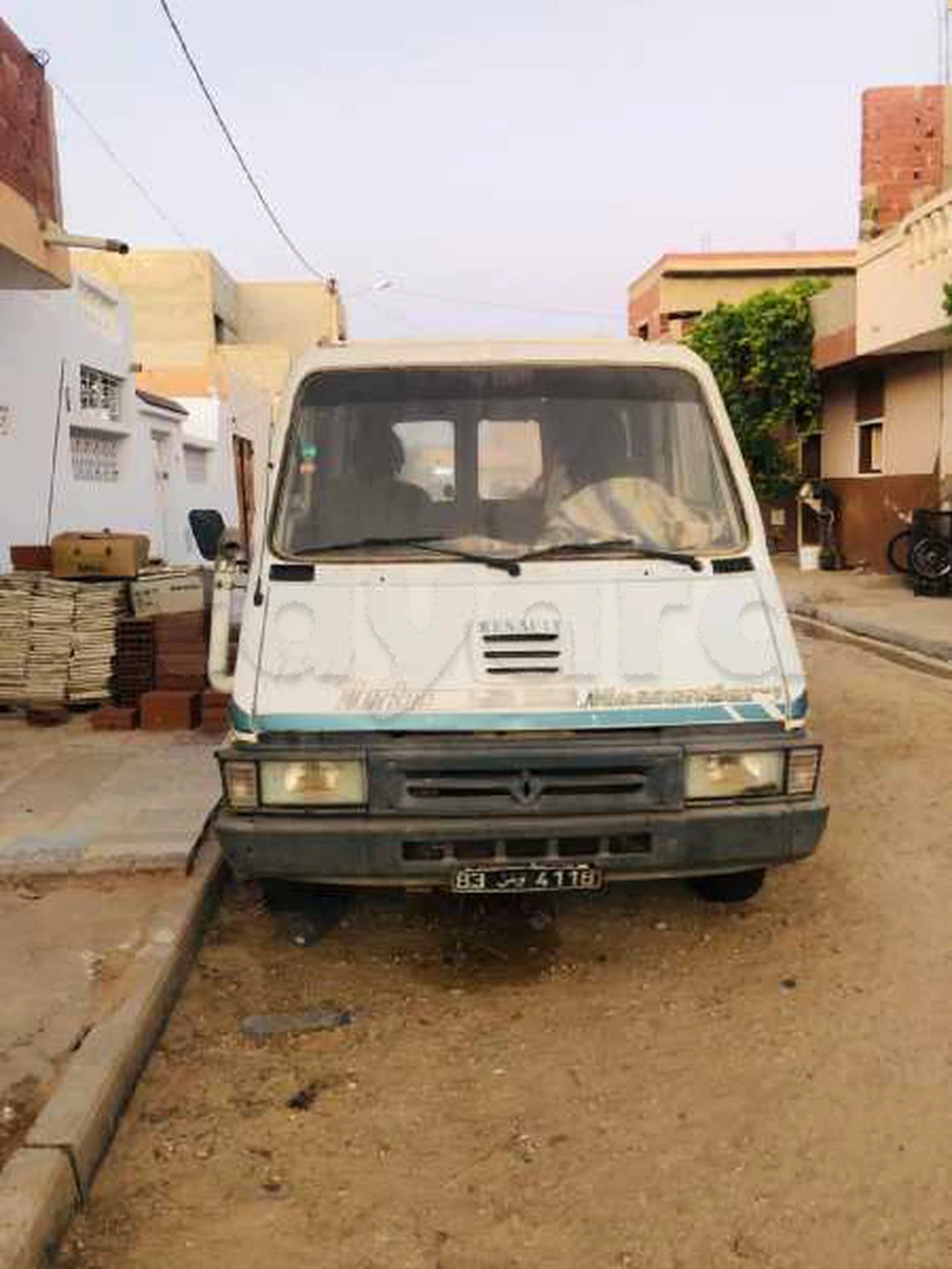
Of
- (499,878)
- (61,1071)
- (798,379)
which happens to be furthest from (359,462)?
(798,379)

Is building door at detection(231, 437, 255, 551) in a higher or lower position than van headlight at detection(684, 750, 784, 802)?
higher

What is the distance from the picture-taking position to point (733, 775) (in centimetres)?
352

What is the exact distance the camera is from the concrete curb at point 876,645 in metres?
9.65

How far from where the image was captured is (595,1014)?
3576 mm

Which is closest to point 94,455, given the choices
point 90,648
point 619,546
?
point 90,648

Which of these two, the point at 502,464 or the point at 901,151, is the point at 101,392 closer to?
the point at 502,464

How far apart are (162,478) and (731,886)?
1383 cm

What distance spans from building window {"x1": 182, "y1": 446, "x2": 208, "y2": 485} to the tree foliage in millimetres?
8652

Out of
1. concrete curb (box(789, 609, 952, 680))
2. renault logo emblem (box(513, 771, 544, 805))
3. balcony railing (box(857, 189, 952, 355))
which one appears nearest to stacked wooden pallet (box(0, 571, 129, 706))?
renault logo emblem (box(513, 771, 544, 805))

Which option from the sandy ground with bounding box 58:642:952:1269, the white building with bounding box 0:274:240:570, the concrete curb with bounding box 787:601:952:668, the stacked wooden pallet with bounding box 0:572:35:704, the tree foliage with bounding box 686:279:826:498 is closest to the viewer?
the sandy ground with bounding box 58:642:952:1269

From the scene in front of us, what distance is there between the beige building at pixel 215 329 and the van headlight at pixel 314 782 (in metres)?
17.7

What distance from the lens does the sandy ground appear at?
100 inches

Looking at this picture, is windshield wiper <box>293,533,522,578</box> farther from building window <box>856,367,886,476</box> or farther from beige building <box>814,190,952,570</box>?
building window <box>856,367,886,476</box>

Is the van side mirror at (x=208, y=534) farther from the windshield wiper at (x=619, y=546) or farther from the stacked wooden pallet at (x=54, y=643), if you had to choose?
the stacked wooden pallet at (x=54, y=643)
